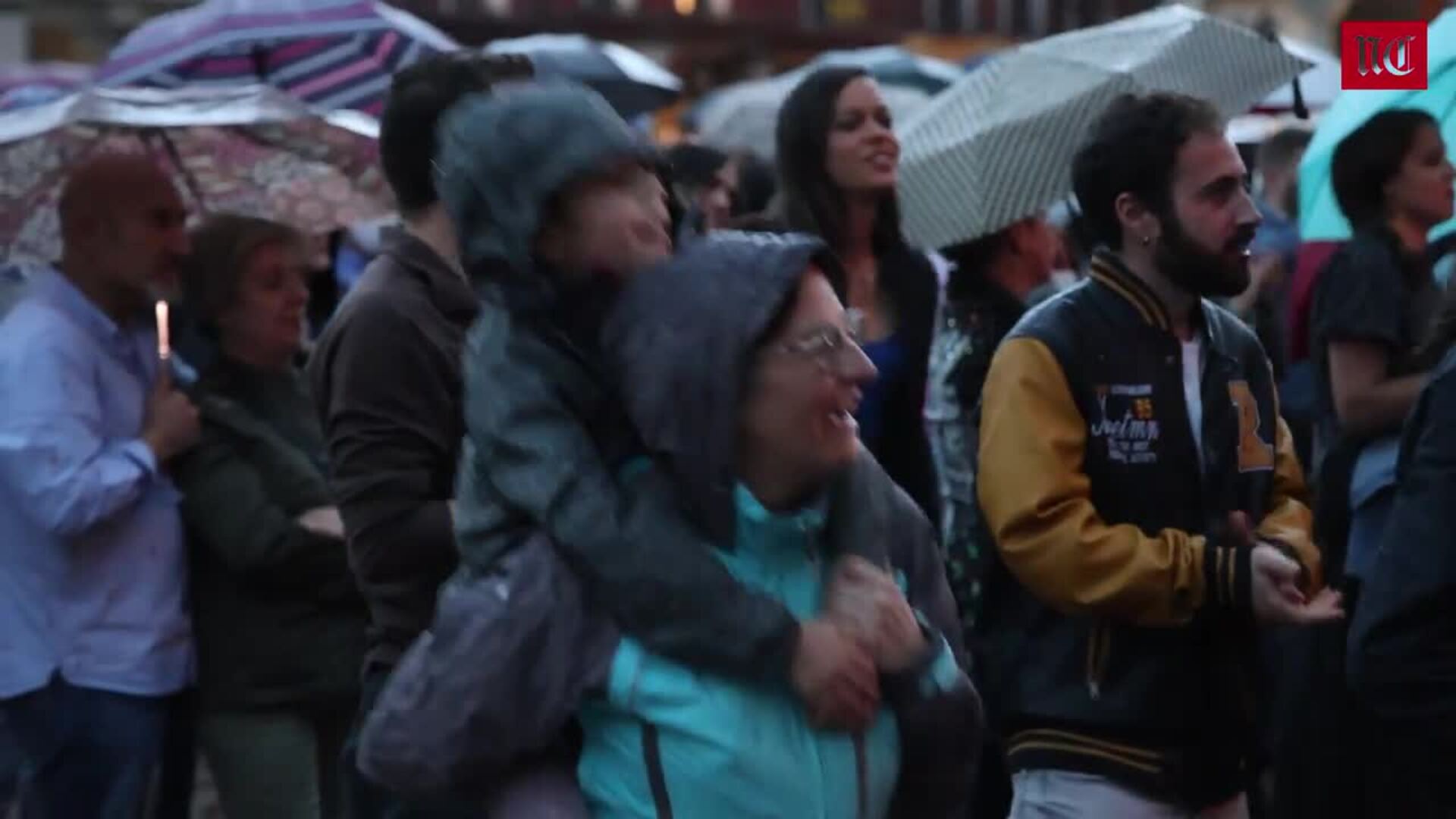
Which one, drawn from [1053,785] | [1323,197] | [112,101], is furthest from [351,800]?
[1323,197]

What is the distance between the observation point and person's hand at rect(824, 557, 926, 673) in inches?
118

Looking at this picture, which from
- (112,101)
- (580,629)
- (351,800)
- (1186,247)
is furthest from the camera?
(112,101)

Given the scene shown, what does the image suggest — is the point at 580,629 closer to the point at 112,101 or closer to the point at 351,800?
the point at 351,800

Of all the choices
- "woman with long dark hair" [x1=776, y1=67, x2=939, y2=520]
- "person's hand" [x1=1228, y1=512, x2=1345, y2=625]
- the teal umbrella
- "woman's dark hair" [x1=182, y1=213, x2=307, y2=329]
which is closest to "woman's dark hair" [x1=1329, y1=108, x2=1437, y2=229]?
the teal umbrella

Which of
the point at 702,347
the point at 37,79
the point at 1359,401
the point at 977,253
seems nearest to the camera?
the point at 702,347

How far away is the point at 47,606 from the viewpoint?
19.8 feet

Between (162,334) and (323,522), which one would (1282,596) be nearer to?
(323,522)

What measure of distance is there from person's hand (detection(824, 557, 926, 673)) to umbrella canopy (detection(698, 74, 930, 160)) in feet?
34.2

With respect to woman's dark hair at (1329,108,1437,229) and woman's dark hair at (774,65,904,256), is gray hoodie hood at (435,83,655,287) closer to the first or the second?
woman's dark hair at (774,65,904,256)

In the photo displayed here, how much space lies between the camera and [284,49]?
9.44 metres

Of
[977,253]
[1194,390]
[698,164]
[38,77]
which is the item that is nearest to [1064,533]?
[1194,390]

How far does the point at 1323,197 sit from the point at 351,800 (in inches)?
167

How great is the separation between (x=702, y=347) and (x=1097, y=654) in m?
2.06

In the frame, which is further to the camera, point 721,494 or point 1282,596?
point 1282,596
